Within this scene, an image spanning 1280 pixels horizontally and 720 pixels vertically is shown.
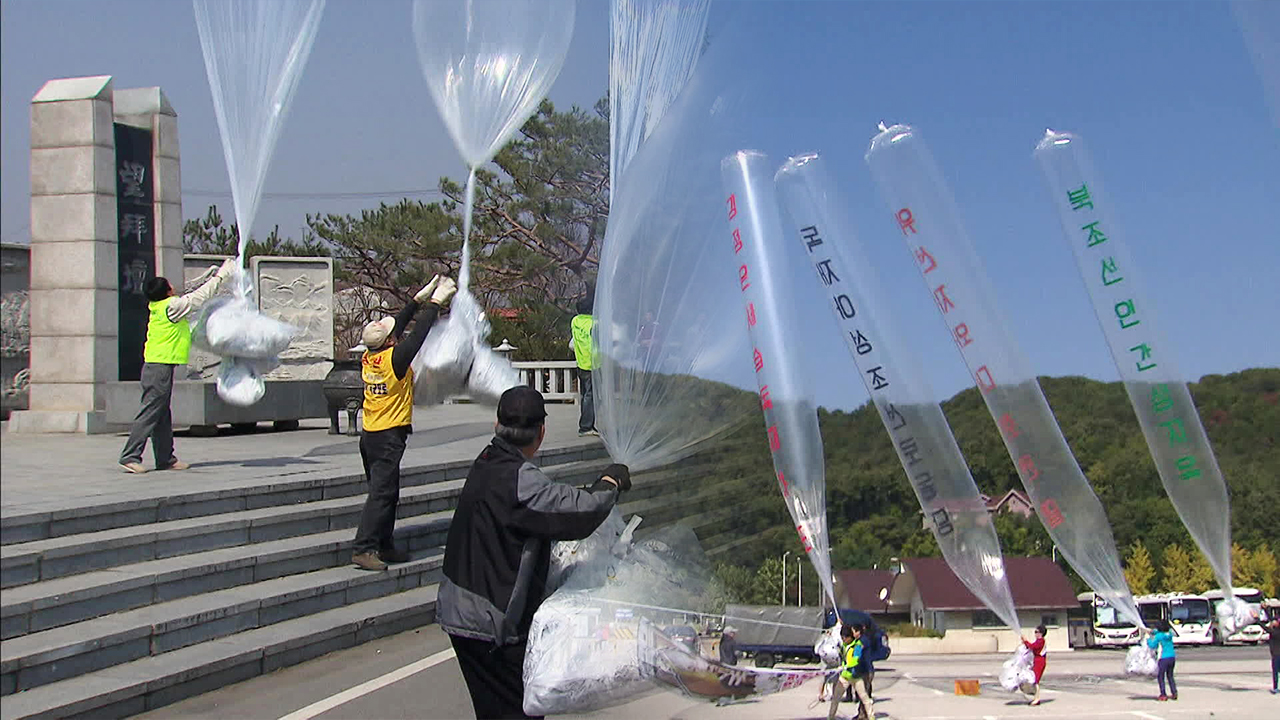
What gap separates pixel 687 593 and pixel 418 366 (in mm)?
1987

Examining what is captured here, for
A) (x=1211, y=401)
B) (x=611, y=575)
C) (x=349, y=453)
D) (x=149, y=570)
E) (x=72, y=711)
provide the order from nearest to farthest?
(x=611, y=575) → (x=72, y=711) → (x=149, y=570) → (x=1211, y=401) → (x=349, y=453)

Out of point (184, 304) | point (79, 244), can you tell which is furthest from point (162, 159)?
point (184, 304)

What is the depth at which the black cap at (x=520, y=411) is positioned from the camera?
3109mm

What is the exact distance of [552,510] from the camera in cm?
293

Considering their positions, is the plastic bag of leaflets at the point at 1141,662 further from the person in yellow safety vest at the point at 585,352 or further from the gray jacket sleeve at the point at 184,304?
the gray jacket sleeve at the point at 184,304

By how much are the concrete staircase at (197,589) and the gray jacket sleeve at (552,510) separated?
935mm

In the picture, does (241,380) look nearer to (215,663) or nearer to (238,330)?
(238,330)

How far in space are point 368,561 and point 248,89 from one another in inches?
95.7

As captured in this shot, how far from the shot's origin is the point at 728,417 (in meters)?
4.91

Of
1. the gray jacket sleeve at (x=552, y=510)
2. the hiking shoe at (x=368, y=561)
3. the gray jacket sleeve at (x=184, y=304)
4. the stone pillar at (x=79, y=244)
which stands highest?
the stone pillar at (x=79, y=244)

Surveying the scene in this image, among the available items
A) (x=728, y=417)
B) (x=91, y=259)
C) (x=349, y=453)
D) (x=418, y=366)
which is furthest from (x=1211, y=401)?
(x=91, y=259)

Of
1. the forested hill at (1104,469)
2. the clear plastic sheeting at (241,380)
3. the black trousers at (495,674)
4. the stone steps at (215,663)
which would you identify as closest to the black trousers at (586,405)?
the forested hill at (1104,469)

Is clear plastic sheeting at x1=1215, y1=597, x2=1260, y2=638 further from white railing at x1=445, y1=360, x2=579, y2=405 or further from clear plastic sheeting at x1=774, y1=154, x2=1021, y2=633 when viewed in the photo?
white railing at x1=445, y1=360, x2=579, y2=405

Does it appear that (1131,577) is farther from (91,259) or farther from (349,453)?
(91,259)
